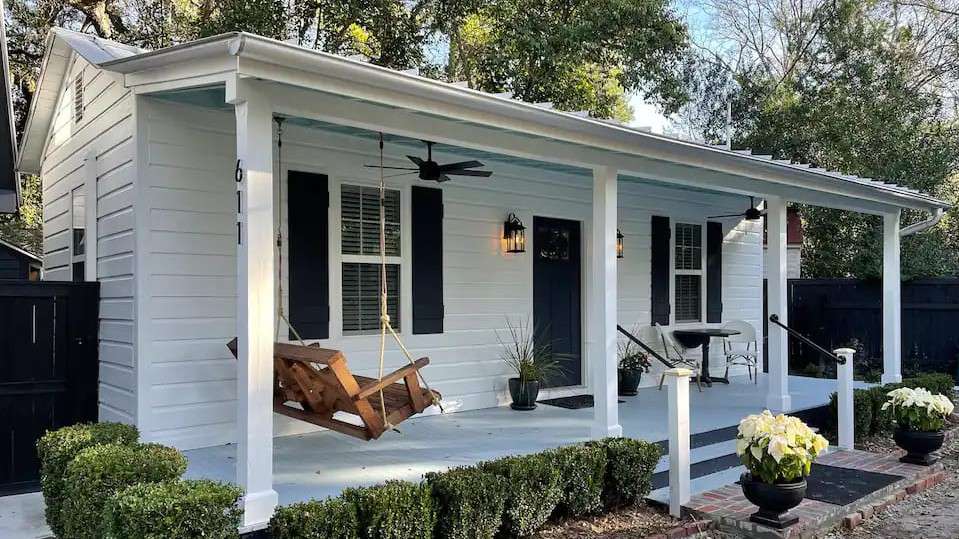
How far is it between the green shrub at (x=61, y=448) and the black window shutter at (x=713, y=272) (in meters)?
7.19

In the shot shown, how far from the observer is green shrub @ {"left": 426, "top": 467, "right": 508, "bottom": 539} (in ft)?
11.8

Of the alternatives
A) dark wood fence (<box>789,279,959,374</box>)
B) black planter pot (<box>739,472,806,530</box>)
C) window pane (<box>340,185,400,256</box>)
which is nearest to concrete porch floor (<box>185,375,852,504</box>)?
black planter pot (<box>739,472,806,530</box>)

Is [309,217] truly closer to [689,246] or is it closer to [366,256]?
[366,256]

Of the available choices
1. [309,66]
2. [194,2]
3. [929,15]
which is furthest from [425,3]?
[929,15]

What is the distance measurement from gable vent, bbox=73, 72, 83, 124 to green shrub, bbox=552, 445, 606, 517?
4.99m

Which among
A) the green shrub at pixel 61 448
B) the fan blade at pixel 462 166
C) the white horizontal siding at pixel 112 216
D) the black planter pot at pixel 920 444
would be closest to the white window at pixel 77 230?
the white horizontal siding at pixel 112 216

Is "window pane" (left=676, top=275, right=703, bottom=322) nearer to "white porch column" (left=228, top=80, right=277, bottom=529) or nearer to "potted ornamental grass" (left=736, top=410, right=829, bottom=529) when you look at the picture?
"potted ornamental grass" (left=736, top=410, right=829, bottom=529)

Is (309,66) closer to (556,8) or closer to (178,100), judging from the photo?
(178,100)

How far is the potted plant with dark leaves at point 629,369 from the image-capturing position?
7.77 metres

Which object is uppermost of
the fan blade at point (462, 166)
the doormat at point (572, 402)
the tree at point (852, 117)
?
the tree at point (852, 117)

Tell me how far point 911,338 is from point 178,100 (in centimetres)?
1057

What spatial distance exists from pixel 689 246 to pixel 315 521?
7.00m

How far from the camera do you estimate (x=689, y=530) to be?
4180mm

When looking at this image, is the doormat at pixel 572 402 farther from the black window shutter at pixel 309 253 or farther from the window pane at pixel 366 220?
the black window shutter at pixel 309 253
